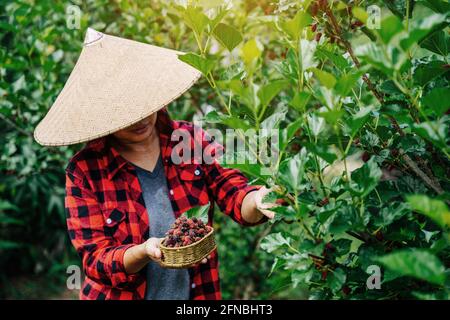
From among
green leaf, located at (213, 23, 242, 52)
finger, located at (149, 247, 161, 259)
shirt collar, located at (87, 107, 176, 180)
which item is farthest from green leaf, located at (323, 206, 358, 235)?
shirt collar, located at (87, 107, 176, 180)

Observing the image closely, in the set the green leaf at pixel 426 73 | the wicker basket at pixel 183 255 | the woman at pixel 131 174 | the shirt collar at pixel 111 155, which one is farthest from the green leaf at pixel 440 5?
the shirt collar at pixel 111 155

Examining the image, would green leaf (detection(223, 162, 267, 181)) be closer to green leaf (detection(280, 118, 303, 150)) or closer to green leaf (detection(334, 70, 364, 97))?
green leaf (detection(280, 118, 303, 150))

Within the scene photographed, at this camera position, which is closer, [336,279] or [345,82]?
[345,82]

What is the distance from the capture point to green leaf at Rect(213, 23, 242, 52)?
3.88 feet

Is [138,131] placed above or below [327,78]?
below

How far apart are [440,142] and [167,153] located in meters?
1.29

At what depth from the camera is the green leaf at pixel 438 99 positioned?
89 cm

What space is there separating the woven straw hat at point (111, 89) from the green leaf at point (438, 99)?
96 centimetres

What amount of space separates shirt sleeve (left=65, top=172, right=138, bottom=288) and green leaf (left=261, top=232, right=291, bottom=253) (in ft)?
2.56

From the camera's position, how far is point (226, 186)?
1986mm

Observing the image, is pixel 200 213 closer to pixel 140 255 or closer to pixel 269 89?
pixel 140 255

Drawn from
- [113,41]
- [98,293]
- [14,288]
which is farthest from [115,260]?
[14,288]

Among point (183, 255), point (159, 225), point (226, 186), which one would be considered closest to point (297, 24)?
point (183, 255)

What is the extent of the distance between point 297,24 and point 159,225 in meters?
1.13
